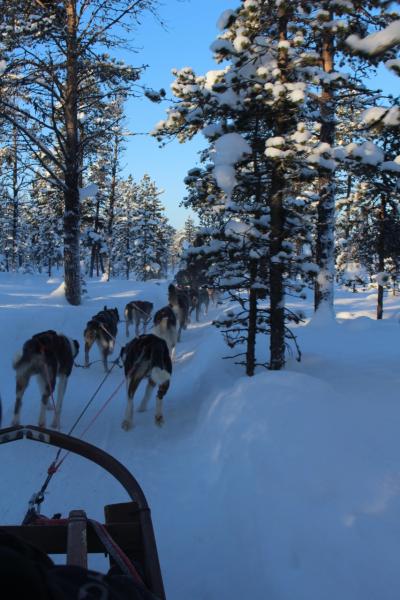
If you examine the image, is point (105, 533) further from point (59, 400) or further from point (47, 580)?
point (59, 400)

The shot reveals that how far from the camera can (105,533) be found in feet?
7.35

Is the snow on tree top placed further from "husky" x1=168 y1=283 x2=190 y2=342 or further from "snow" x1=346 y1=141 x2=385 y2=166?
"husky" x1=168 y1=283 x2=190 y2=342

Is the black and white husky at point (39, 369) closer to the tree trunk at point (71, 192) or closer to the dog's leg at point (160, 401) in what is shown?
the dog's leg at point (160, 401)

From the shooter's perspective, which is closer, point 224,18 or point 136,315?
point 224,18

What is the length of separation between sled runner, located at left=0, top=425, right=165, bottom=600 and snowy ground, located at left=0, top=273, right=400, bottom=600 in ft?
3.45

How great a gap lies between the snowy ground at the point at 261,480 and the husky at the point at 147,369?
321mm

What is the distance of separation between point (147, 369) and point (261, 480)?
3565 mm

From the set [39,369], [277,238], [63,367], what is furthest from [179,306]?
[39,369]

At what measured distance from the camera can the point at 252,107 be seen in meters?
7.41

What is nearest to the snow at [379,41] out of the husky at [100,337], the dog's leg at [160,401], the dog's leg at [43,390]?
the dog's leg at [160,401]

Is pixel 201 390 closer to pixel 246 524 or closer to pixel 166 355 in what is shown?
pixel 166 355

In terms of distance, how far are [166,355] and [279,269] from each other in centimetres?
247

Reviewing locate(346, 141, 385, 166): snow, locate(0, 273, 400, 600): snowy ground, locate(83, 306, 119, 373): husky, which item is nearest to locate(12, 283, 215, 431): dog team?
locate(0, 273, 400, 600): snowy ground

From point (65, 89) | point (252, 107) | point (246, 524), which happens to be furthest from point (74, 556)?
point (65, 89)
